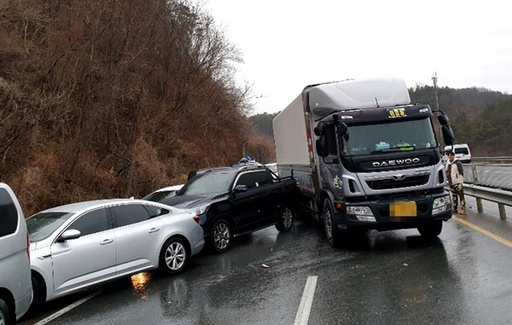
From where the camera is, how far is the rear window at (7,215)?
5.21m

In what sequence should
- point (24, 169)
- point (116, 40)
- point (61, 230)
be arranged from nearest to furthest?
point (61, 230)
point (24, 169)
point (116, 40)

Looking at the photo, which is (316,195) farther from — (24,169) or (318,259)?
(24,169)

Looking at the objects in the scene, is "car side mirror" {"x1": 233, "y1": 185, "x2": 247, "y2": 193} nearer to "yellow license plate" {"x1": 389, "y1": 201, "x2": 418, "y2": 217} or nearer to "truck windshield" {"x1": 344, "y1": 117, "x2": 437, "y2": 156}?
"truck windshield" {"x1": 344, "y1": 117, "x2": 437, "y2": 156}

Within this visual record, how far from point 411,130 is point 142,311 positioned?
5821mm

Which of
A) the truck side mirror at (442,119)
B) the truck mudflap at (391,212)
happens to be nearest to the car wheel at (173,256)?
the truck mudflap at (391,212)

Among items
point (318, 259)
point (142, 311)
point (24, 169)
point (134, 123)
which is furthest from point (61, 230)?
point (134, 123)

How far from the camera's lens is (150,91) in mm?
27000

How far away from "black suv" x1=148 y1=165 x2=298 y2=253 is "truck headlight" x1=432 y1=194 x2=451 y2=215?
4.11m

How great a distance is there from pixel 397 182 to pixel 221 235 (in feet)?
12.6

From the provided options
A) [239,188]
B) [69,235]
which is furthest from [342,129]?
[69,235]

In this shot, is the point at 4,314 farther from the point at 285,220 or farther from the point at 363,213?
the point at 285,220

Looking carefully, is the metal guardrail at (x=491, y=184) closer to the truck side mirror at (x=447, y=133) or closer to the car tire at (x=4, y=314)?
the truck side mirror at (x=447, y=133)

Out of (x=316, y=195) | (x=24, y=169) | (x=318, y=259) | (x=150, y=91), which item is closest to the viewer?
(x=318, y=259)

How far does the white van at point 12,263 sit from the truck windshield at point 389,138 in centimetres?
562
